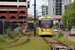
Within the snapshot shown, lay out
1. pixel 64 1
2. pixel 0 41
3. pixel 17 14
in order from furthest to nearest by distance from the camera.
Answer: pixel 64 1
pixel 17 14
pixel 0 41

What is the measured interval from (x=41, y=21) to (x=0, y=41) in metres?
12.7

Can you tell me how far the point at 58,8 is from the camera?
445 feet

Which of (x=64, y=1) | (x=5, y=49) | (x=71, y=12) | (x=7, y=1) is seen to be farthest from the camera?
(x=64, y=1)

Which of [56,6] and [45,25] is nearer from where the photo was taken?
[45,25]

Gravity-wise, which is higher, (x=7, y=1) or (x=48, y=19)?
(x=7, y=1)

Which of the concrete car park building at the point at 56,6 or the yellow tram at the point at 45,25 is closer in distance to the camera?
the yellow tram at the point at 45,25

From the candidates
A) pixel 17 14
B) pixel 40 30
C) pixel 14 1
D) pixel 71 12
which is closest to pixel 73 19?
pixel 71 12

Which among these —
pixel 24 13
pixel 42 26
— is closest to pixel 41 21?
pixel 42 26

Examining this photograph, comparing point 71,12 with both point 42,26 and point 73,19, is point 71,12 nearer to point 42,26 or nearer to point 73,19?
point 73,19

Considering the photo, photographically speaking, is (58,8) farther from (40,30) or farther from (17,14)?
(40,30)

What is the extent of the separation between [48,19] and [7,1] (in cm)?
1192

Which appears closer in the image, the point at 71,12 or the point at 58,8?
the point at 71,12

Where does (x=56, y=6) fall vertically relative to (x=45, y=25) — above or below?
above

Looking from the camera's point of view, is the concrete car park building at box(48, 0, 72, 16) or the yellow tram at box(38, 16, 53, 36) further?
the concrete car park building at box(48, 0, 72, 16)
